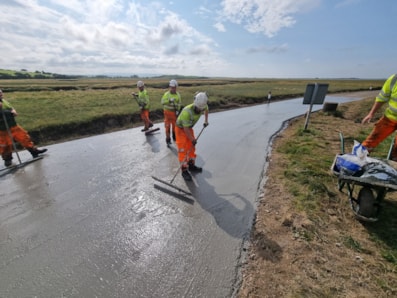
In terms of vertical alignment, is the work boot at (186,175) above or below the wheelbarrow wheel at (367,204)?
below

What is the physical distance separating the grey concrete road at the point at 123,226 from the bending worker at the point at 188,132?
37 centimetres

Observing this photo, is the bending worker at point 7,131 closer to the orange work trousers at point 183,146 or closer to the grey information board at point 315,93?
the orange work trousers at point 183,146

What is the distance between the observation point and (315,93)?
8.80 m

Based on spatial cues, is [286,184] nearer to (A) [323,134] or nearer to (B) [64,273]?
(B) [64,273]

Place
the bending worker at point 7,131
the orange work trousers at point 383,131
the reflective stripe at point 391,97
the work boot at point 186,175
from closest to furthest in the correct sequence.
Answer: the reflective stripe at point 391,97 → the orange work trousers at point 383,131 → the work boot at point 186,175 → the bending worker at point 7,131

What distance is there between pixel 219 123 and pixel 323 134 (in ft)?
15.4

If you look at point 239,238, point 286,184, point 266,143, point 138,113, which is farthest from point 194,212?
point 138,113

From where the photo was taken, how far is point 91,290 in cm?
246

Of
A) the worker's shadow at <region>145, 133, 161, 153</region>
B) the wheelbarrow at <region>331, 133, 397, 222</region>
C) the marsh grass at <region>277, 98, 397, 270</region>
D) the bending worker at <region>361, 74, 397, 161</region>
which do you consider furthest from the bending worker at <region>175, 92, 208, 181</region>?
the bending worker at <region>361, 74, 397, 161</region>

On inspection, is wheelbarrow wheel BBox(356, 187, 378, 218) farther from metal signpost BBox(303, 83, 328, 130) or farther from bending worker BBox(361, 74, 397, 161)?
metal signpost BBox(303, 83, 328, 130)

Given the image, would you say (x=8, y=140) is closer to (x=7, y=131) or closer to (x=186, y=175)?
(x=7, y=131)

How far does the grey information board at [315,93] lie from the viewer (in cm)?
872

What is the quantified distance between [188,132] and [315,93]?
659cm

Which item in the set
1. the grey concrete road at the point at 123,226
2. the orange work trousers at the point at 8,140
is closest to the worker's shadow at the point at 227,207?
the grey concrete road at the point at 123,226
